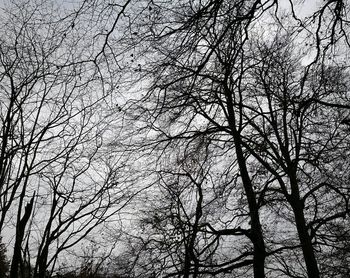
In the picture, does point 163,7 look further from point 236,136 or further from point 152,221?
point 152,221

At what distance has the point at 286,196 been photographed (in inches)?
361

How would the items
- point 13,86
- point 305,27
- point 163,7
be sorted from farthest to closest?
point 13,86 → point 305,27 → point 163,7

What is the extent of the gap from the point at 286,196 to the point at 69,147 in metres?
6.64

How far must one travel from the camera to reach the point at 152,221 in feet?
24.5

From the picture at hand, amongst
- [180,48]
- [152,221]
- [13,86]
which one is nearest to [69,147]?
[13,86]

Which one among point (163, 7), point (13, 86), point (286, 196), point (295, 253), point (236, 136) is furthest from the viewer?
point (295, 253)

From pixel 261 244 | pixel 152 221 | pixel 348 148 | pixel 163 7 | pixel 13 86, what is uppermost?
pixel 348 148

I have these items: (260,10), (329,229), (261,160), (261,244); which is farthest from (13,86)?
(329,229)

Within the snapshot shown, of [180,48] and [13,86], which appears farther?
[13,86]

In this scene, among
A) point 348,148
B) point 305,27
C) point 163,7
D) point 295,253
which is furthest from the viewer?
point 295,253

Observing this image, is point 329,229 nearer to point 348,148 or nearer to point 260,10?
point 348,148

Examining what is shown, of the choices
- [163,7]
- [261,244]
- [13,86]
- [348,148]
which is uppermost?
[348,148]

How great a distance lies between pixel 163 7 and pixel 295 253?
34.4ft

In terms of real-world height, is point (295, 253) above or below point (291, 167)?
below
